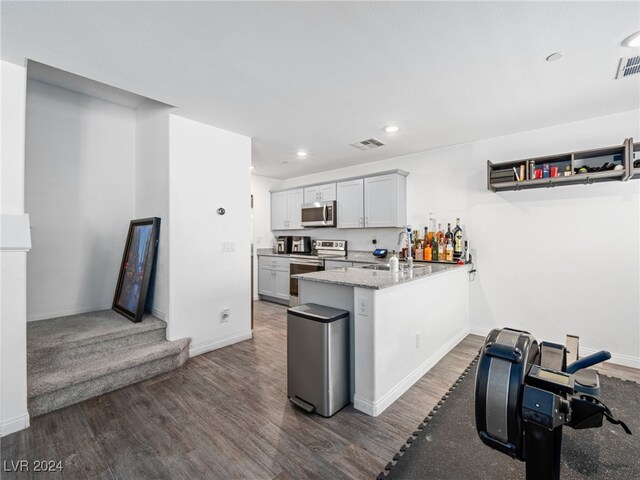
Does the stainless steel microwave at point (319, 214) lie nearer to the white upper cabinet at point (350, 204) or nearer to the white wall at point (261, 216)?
the white upper cabinet at point (350, 204)

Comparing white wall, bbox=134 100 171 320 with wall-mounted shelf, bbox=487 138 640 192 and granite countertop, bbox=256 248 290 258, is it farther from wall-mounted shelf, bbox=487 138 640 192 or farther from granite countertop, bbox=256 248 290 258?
wall-mounted shelf, bbox=487 138 640 192

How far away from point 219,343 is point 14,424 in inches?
68.5

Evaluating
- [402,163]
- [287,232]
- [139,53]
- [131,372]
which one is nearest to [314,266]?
[287,232]

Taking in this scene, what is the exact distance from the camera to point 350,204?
5.12 meters

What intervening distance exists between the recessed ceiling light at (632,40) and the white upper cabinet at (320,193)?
3810 millimetres

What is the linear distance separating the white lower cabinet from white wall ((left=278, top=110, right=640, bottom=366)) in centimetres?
260

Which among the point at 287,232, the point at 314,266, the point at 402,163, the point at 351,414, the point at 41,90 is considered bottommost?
the point at 351,414

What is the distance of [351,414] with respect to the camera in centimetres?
226

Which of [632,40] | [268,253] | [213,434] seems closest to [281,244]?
[268,253]

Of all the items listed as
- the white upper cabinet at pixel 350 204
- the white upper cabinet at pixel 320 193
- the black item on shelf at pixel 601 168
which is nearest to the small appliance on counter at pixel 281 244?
the white upper cabinet at pixel 320 193

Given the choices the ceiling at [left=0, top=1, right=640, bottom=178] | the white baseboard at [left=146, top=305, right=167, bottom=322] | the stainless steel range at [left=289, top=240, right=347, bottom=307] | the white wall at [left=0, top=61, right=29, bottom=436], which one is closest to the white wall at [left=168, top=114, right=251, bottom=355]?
the white baseboard at [left=146, top=305, right=167, bottom=322]

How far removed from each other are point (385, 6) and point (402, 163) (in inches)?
127

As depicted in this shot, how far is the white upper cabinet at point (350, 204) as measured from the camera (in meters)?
4.99

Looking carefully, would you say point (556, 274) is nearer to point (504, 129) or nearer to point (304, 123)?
point (504, 129)
